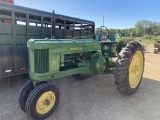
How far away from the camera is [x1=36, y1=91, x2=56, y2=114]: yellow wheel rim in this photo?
2961 millimetres

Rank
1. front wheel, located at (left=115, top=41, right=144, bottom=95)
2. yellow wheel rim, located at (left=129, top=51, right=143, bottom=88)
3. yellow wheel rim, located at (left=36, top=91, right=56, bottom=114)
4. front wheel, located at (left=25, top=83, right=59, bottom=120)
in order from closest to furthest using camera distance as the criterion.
→ 1. front wheel, located at (left=25, top=83, right=59, bottom=120)
2. yellow wheel rim, located at (left=36, top=91, right=56, bottom=114)
3. front wheel, located at (left=115, top=41, right=144, bottom=95)
4. yellow wheel rim, located at (left=129, top=51, right=143, bottom=88)

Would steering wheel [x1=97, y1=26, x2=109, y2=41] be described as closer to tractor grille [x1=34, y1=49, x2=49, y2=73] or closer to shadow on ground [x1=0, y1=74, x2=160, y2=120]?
shadow on ground [x1=0, y1=74, x2=160, y2=120]

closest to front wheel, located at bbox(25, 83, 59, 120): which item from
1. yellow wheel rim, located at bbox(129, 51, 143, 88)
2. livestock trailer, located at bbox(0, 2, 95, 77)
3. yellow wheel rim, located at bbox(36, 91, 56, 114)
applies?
yellow wheel rim, located at bbox(36, 91, 56, 114)

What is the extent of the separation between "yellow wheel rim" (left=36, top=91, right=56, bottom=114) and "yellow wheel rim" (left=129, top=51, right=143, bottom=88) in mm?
2137

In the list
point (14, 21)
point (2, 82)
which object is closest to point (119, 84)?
point (14, 21)

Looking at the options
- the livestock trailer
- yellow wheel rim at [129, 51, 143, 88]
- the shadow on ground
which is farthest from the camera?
yellow wheel rim at [129, 51, 143, 88]

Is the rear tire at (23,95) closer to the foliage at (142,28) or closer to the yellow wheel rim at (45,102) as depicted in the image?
the yellow wheel rim at (45,102)

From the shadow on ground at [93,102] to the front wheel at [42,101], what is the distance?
0.22 m

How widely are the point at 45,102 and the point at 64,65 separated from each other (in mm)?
953

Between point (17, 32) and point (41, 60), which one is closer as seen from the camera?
point (41, 60)

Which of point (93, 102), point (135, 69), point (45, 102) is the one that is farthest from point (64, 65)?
point (135, 69)

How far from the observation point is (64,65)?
3688mm

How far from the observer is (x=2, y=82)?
204 inches

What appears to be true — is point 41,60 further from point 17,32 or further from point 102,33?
point 102,33
